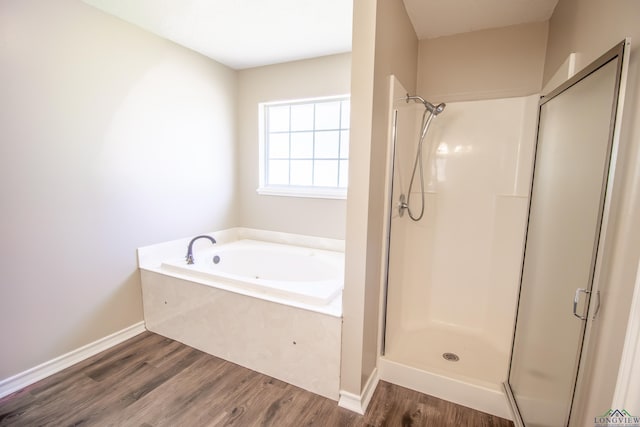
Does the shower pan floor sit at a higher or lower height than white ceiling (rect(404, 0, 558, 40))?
lower

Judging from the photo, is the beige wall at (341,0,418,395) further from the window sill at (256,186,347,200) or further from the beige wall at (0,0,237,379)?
the beige wall at (0,0,237,379)

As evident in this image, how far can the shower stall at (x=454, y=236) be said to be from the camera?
196 centimetres

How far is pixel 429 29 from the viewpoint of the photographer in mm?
2123

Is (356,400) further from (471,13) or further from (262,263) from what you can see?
(471,13)

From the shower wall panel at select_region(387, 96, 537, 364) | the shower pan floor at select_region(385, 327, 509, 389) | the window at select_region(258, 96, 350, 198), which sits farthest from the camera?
the window at select_region(258, 96, 350, 198)

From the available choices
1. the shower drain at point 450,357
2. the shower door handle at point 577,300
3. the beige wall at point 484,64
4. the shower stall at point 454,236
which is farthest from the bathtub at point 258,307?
the beige wall at point 484,64

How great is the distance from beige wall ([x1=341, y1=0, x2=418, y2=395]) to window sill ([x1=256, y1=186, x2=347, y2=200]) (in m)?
1.13

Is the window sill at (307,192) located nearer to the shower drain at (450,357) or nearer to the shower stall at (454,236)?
the shower stall at (454,236)

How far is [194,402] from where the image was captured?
1.72m

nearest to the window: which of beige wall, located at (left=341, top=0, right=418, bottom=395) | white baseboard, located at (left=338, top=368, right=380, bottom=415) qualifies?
beige wall, located at (left=341, top=0, right=418, bottom=395)

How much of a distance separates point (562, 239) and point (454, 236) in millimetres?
1205

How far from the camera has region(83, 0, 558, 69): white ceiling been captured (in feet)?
6.12

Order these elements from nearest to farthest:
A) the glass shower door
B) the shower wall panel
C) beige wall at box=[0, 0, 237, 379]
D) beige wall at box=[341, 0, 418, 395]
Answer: the glass shower door
beige wall at box=[341, 0, 418, 395]
beige wall at box=[0, 0, 237, 379]
the shower wall panel

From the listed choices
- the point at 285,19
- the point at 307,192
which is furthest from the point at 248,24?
the point at 307,192
